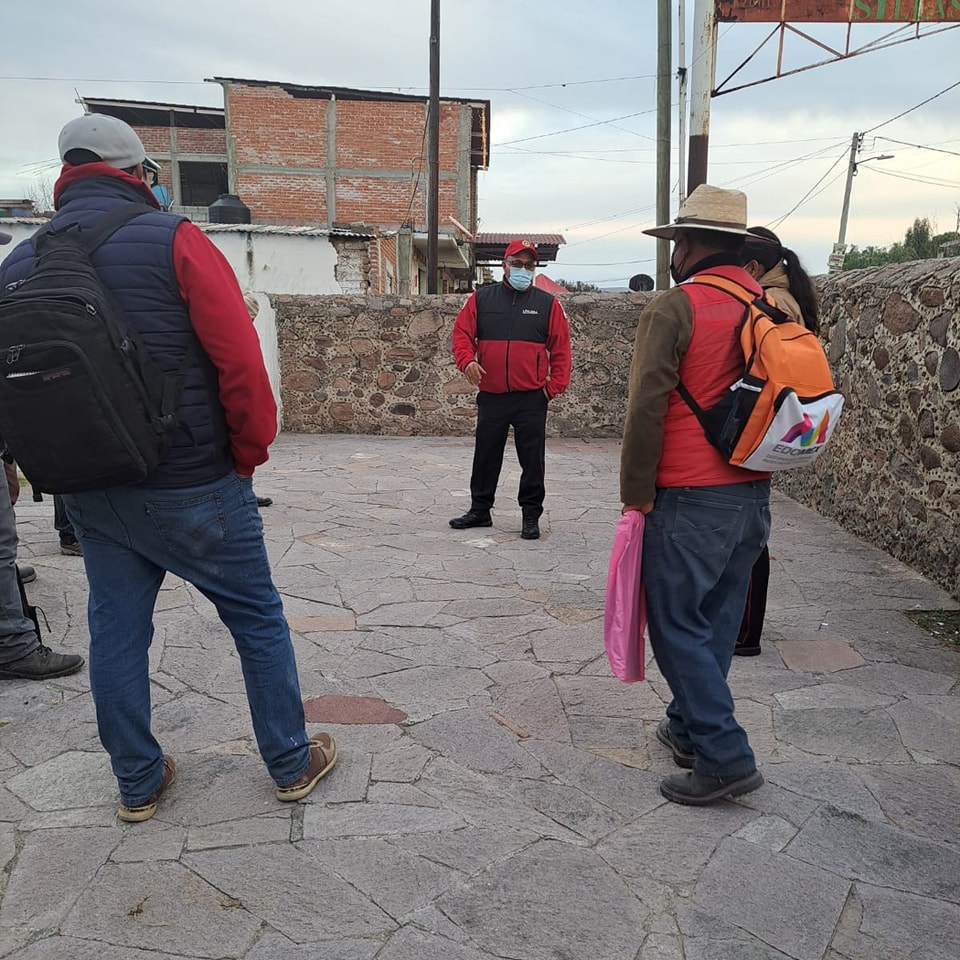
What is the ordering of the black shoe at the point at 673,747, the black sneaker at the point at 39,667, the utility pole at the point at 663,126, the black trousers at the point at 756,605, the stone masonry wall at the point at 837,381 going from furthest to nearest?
the utility pole at the point at 663,126
the stone masonry wall at the point at 837,381
the black trousers at the point at 756,605
the black sneaker at the point at 39,667
the black shoe at the point at 673,747

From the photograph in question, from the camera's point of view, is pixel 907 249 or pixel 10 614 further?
pixel 907 249

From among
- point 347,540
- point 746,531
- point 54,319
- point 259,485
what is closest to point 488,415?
point 347,540

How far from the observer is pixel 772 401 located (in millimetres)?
2166

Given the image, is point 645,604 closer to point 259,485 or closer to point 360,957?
point 360,957

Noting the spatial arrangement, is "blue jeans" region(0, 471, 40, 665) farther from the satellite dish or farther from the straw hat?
the satellite dish

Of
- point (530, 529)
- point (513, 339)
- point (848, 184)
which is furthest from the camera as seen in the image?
point (848, 184)

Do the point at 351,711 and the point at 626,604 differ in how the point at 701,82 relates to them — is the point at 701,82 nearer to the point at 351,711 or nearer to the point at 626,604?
the point at 626,604

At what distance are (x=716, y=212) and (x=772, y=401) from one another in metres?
0.59

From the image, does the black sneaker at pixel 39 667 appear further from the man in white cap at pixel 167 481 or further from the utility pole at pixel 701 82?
the utility pole at pixel 701 82

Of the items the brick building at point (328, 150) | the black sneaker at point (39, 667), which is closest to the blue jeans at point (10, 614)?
the black sneaker at point (39, 667)

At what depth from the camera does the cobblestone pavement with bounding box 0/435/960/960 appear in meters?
1.91

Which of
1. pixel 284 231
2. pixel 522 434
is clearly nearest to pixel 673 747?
pixel 522 434

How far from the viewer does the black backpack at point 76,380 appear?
6.08 ft

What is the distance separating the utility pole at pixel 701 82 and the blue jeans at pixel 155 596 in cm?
861
